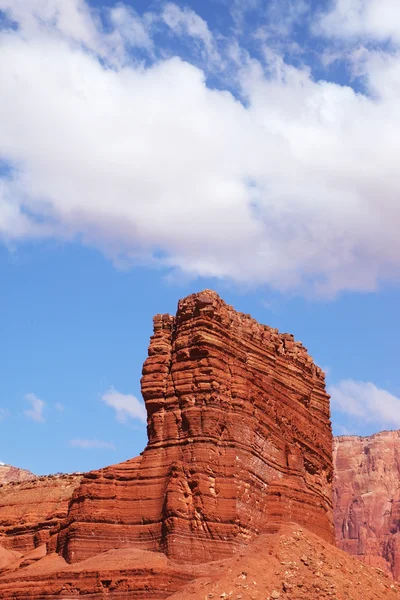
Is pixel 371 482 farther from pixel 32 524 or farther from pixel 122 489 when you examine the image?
pixel 122 489

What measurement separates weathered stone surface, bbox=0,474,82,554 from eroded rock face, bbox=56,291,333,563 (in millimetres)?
19074

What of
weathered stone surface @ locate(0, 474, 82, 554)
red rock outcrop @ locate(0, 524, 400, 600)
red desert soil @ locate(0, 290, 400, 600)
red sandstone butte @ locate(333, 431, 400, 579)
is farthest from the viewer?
red sandstone butte @ locate(333, 431, 400, 579)

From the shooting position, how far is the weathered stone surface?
7031 cm

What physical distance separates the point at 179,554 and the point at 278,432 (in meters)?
11.1

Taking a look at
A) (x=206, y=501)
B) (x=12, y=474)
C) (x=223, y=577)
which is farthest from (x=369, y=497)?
(x=223, y=577)

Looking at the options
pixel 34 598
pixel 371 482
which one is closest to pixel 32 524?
pixel 34 598

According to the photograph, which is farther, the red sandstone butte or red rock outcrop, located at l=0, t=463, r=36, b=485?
the red sandstone butte

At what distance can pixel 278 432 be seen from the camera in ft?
173

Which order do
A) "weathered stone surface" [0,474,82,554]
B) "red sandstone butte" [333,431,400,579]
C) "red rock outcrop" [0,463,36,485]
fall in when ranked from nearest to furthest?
"weathered stone surface" [0,474,82,554]
"red rock outcrop" [0,463,36,485]
"red sandstone butte" [333,431,400,579]

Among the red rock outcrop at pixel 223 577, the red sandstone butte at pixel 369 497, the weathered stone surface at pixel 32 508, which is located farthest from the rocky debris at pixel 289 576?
the red sandstone butte at pixel 369 497

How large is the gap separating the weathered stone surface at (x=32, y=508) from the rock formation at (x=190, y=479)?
1596 cm

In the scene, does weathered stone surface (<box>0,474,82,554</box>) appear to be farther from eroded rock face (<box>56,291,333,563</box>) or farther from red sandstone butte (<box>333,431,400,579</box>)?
red sandstone butte (<box>333,431,400,579</box>)

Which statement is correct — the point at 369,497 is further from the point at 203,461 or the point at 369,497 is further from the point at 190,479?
the point at 190,479

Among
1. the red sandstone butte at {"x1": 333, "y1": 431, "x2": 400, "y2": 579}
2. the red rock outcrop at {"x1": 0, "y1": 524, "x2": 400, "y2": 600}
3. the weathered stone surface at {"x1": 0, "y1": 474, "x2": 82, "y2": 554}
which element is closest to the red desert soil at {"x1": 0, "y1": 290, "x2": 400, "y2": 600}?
the red rock outcrop at {"x1": 0, "y1": 524, "x2": 400, "y2": 600}
